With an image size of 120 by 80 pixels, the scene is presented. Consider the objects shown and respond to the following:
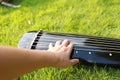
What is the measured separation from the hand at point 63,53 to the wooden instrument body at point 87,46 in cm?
5

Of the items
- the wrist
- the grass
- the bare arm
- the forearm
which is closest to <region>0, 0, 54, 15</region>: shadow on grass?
the grass

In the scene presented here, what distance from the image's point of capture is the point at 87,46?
2.50 metres

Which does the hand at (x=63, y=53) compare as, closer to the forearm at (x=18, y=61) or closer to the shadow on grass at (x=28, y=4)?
the forearm at (x=18, y=61)

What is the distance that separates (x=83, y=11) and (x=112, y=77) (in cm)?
105

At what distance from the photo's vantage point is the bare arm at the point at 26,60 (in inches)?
72.8

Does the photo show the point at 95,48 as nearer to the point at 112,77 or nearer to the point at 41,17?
the point at 112,77

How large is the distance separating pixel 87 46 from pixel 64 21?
81cm

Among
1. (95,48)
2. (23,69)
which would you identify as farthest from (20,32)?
(23,69)

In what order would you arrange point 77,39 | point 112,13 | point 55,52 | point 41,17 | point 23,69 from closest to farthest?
point 23,69 → point 55,52 → point 77,39 → point 112,13 → point 41,17

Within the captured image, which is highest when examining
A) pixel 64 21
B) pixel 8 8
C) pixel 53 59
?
pixel 8 8

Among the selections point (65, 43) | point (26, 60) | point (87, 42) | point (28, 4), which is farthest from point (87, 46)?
point (28, 4)

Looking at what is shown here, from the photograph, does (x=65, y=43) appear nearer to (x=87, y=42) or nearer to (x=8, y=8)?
(x=87, y=42)

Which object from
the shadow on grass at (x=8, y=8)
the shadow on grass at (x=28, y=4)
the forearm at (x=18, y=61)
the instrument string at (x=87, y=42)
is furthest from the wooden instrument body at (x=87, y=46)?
the shadow on grass at (x=8, y=8)

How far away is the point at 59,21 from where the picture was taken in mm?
3283
